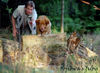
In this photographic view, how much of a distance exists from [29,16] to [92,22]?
5591mm

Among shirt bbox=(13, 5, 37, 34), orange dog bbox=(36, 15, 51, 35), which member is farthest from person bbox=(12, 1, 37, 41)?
orange dog bbox=(36, 15, 51, 35)

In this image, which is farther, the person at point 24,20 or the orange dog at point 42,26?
the orange dog at point 42,26

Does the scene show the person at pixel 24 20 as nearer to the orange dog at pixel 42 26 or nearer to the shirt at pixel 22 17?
the shirt at pixel 22 17

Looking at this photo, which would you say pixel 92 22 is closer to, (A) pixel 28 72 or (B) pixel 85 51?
(B) pixel 85 51

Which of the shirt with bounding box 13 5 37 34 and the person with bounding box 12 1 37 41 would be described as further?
the shirt with bounding box 13 5 37 34

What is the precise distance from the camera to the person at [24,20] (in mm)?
6977

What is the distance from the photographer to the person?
6.98 m

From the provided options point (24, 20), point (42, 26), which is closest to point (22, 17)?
point (24, 20)

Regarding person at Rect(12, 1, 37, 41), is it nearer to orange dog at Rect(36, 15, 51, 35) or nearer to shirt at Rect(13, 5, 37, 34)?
shirt at Rect(13, 5, 37, 34)

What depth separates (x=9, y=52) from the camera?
5625 mm

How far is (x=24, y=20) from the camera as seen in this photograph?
23.9 ft

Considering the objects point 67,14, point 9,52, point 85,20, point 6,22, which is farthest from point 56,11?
point 9,52

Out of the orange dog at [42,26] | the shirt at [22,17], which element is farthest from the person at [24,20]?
the orange dog at [42,26]

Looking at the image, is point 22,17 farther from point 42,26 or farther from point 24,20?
point 42,26
